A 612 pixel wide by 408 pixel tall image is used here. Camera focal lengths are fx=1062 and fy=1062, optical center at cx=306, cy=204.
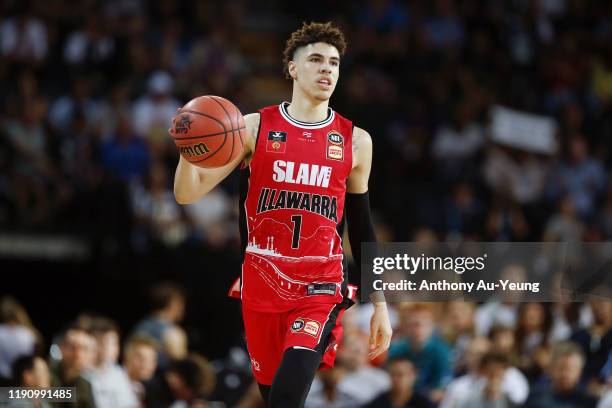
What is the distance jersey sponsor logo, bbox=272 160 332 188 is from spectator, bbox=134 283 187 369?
456 centimetres

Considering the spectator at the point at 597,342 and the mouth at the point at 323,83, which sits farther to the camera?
the spectator at the point at 597,342

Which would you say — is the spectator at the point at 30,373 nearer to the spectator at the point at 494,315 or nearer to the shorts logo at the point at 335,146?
the shorts logo at the point at 335,146

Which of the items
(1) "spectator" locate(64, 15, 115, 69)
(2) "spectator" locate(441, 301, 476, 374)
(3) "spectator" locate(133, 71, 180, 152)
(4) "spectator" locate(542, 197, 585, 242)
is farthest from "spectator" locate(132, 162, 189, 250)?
(4) "spectator" locate(542, 197, 585, 242)

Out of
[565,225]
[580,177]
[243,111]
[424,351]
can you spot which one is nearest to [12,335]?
[424,351]

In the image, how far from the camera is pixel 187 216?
1320 centimetres

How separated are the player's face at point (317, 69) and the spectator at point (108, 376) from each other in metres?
3.60

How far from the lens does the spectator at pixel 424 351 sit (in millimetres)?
10203

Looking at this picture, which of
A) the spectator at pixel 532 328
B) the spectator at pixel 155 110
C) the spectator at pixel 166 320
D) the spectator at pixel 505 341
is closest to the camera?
the spectator at pixel 505 341

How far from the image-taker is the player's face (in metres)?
6.29

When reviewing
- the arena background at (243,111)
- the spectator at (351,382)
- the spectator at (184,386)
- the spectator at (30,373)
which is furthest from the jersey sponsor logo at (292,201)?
the arena background at (243,111)

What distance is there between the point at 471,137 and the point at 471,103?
57 cm

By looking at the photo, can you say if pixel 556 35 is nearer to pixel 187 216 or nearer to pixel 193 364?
pixel 187 216

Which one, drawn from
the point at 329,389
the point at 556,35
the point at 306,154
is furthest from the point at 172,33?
the point at 306,154

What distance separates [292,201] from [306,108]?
0.59 metres
